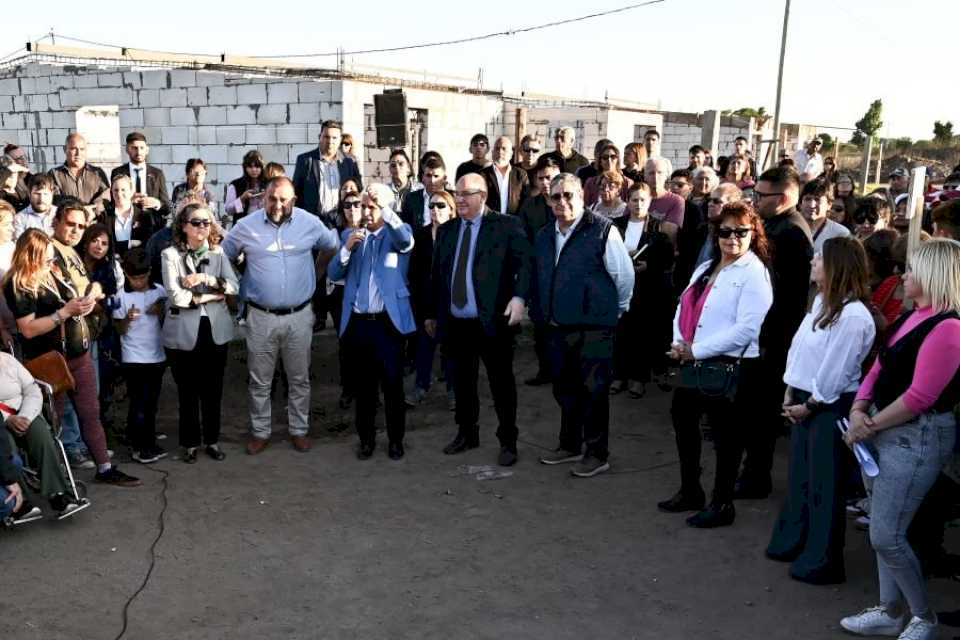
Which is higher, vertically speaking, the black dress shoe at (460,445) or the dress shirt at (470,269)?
the dress shirt at (470,269)

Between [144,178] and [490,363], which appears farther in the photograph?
[144,178]

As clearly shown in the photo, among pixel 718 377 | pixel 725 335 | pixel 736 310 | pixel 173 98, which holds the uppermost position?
pixel 173 98

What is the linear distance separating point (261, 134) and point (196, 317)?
280 inches

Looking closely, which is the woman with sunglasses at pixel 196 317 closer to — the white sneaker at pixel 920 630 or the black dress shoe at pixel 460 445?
the black dress shoe at pixel 460 445

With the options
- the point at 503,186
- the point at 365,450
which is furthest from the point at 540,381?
the point at 365,450

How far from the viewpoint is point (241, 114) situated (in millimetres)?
12320

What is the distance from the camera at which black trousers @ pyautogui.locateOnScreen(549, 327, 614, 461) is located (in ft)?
18.6

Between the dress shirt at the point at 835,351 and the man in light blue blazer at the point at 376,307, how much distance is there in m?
2.89

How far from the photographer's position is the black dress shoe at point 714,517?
16.0ft

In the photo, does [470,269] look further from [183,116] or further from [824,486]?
[183,116]

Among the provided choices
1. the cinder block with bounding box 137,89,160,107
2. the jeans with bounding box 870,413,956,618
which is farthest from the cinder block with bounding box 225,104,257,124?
the jeans with bounding box 870,413,956,618

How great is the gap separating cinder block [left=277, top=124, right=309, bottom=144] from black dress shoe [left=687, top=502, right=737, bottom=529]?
8.83m

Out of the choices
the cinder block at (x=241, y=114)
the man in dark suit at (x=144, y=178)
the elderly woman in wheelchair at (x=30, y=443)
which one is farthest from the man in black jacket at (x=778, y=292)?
the cinder block at (x=241, y=114)

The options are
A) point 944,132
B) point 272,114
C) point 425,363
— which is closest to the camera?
point 425,363
